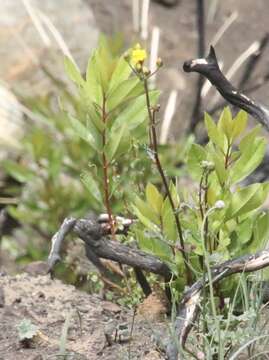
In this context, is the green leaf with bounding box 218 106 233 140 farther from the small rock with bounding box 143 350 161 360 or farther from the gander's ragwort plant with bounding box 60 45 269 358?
the small rock with bounding box 143 350 161 360

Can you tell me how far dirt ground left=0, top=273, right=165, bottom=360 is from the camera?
211 cm

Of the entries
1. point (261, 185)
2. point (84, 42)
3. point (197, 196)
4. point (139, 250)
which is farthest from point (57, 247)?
point (84, 42)

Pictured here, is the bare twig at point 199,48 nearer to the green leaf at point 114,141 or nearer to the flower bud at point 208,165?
the green leaf at point 114,141

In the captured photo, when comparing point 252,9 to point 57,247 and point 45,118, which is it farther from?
point 57,247

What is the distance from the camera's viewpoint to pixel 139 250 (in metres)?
2.28

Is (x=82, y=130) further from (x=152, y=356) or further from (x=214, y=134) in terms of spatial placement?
(x=152, y=356)

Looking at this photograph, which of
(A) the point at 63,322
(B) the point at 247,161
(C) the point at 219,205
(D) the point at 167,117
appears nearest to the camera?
(C) the point at 219,205

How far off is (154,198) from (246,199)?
0.21m

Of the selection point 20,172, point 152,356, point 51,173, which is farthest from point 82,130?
point 20,172

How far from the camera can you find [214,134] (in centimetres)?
220

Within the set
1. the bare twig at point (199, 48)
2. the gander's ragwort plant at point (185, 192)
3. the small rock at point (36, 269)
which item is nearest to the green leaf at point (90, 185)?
the gander's ragwort plant at point (185, 192)

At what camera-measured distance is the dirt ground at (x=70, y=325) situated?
2109mm

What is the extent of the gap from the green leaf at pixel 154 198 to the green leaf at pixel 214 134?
7.3 inches

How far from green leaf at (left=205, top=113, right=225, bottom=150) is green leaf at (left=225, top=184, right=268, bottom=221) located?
0.43 ft
